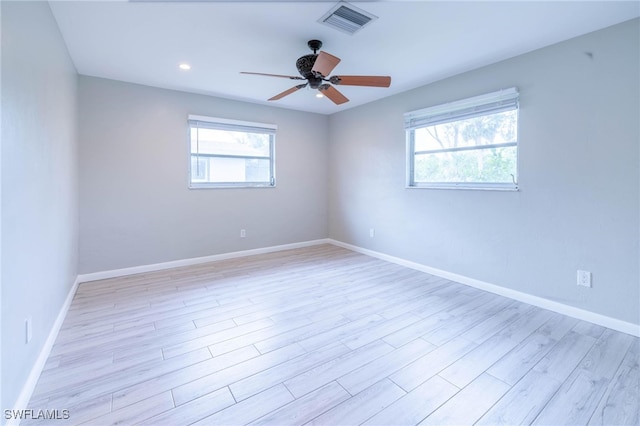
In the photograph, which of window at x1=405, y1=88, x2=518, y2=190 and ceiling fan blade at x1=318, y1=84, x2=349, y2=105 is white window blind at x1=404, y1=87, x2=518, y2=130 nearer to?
window at x1=405, y1=88, x2=518, y2=190

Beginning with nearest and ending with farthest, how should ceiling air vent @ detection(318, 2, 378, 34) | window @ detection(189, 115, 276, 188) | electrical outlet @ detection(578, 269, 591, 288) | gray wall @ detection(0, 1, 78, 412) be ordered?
gray wall @ detection(0, 1, 78, 412)
ceiling air vent @ detection(318, 2, 378, 34)
electrical outlet @ detection(578, 269, 591, 288)
window @ detection(189, 115, 276, 188)

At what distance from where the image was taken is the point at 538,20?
7.50ft

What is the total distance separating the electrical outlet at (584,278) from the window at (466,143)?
3.06 feet

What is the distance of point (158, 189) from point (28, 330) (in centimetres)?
255

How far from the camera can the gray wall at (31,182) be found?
141 cm

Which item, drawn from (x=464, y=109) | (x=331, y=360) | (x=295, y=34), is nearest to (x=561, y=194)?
(x=464, y=109)

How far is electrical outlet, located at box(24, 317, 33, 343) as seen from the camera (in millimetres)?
1620

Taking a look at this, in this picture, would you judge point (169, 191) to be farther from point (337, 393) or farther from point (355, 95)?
point (337, 393)

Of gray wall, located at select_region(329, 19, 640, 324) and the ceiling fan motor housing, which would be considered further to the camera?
the ceiling fan motor housing

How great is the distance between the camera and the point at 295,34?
2.49 metres

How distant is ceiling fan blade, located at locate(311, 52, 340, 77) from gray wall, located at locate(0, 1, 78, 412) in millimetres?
1689

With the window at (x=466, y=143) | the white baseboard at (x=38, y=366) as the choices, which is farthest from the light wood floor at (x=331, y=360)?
the window at (x=466, y=143)

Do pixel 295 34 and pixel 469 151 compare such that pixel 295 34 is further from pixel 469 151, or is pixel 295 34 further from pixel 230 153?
pixel 230 153

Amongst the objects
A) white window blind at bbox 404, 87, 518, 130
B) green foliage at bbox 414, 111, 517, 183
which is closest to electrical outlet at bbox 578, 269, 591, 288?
green foliage at bbox 414, 111, 517, 183
